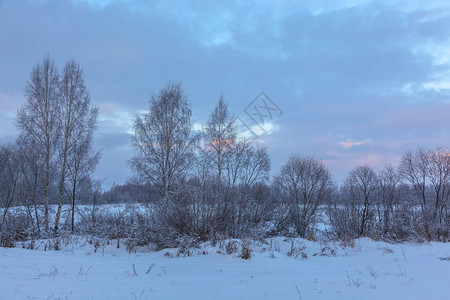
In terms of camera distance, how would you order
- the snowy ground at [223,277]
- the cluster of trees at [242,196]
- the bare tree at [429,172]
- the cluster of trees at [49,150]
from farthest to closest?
the bare tree at [429,172]
the cluster of trees at [49,150]
the cluster of trees at [242,196]
the snowy ground at [223,277]

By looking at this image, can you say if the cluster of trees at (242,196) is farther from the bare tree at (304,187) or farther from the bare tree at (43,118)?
the bare tree at (43,118)

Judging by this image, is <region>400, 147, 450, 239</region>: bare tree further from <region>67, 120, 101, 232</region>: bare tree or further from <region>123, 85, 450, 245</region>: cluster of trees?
<region>67, 120, 101, 232</region>: bare tree

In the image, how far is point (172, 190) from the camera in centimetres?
1325

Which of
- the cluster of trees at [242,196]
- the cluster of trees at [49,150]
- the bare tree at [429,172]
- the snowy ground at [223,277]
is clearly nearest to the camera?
the snowy ground at [223,277]

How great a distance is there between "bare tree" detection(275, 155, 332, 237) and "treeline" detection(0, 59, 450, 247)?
0.32ft

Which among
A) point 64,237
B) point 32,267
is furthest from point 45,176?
point 32,267

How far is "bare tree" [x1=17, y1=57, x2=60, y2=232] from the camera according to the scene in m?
17.0

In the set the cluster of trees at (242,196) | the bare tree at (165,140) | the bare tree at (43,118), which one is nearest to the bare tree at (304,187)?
the cluster of trees at (242,196)

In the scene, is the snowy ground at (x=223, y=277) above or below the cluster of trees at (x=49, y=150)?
below

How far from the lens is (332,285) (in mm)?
5195

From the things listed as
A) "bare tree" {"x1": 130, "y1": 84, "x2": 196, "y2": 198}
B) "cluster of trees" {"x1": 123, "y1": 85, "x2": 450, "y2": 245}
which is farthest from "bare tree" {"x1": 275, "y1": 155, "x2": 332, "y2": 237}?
"bare tree" {"x1": 130, "y1": 84, "x2": 196, "y2": 198}

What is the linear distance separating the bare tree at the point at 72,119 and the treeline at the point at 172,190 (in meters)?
0.06

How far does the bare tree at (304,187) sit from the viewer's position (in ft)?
60.6

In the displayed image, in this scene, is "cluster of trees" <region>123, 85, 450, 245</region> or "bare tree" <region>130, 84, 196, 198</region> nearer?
"cluster of trees" <region>123, 85, 450, 245</region>
